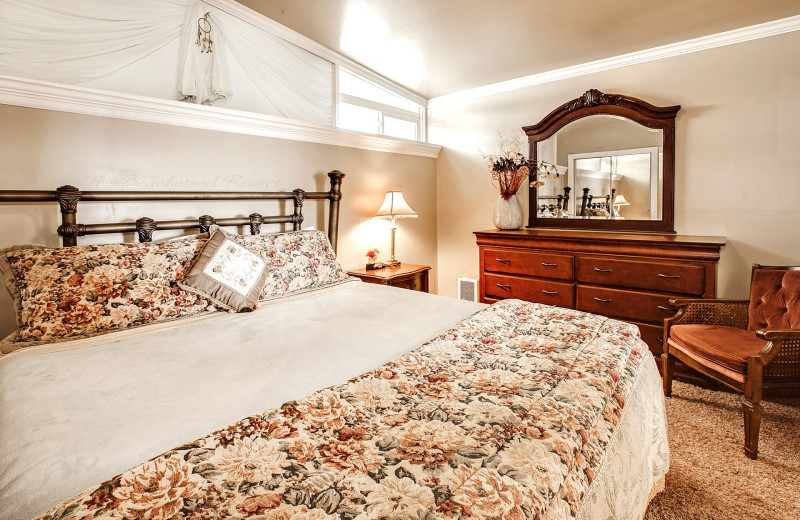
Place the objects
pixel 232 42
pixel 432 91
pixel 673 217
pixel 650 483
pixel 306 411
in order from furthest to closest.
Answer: pixel 432 91, pixel 673 217, pixel 232 42, pixel 650 483, pixel 306 411

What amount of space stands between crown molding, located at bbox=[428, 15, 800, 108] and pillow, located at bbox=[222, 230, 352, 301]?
97.9 inches

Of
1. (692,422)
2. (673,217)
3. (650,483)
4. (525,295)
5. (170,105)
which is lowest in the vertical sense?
(692,422)

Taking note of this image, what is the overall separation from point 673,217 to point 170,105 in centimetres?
359

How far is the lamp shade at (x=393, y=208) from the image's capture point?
3.42m

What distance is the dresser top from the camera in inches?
103

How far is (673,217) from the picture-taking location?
3.05m

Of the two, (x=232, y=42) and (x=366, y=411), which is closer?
(x=366, y=411)

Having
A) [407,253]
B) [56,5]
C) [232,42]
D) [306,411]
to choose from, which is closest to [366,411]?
[306,411]

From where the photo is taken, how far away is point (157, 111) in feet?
7.00

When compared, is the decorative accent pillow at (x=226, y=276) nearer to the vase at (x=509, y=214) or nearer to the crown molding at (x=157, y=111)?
the crown molding at (x=157, y=111)

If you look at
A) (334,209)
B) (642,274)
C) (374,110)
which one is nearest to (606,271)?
(642,274)

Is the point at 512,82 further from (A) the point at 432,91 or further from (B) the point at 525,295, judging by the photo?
(B) the point at 525,295

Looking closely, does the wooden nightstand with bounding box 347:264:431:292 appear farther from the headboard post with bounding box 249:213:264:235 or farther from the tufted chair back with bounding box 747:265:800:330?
the tufted chair back with bounding box 747:265:800:330

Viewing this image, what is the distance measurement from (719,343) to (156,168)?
324 centimetres
